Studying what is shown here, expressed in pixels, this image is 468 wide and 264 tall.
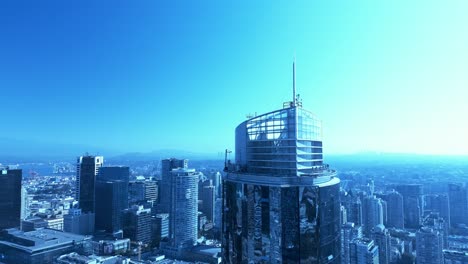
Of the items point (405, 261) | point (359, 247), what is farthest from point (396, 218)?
point (359, 247)

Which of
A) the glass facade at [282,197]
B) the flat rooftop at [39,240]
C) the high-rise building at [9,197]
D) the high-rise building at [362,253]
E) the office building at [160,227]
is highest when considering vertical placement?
the glass facade at [282,197]

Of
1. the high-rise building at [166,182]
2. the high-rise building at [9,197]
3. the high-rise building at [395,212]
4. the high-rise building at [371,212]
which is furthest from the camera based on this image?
the high-rise building at [166,182]

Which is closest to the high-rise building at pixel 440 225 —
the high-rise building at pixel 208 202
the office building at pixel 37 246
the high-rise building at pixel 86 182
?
the high-rise building at pixel 208 202

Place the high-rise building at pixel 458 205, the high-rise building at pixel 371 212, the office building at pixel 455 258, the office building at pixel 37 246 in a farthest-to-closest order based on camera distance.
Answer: the high-rise building at pixel 458 205 → the high-rise building at pixel 371 212 → the office building at pixel 37 246 → the office building at pixel 455 258

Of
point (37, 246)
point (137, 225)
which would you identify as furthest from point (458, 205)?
point (37, 246)

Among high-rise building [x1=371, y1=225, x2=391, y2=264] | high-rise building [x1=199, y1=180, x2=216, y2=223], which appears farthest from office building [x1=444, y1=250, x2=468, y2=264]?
high-rise building [x1=199, y1=180, x2=216, y2=223]

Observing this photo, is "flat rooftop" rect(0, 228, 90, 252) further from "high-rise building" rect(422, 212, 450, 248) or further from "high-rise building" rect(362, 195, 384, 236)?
"high-rise building" rect(422, 212, 450, 248)

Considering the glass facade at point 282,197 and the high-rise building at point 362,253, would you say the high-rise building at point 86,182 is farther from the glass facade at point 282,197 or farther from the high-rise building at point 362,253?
the glass facade at point 282,197
